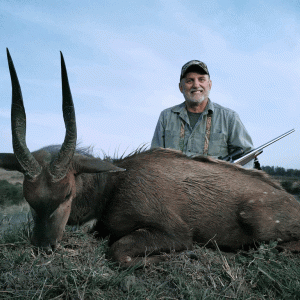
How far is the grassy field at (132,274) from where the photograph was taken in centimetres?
278

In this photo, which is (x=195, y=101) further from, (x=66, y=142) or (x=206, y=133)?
(x=66, y=142)

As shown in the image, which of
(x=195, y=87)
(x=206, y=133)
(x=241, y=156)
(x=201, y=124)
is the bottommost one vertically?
(x=241, y=156)

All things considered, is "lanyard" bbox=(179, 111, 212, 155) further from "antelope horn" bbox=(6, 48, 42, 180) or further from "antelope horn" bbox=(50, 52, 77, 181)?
"antelope horn" bbox=(6, 48, 42, 180)

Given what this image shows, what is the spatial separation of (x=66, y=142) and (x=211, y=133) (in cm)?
395

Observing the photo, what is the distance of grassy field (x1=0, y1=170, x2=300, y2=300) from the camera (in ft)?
9.12

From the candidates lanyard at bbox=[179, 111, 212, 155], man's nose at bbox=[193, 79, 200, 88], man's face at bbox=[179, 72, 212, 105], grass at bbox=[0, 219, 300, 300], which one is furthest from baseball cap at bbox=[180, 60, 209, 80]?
grass at bbox=[0, 219, 300, 300]

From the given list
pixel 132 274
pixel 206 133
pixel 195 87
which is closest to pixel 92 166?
pixel 132 274

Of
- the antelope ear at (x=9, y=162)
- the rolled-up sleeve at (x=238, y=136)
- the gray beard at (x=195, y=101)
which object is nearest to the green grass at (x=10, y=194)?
the antelope ear at (x=9, y=162)

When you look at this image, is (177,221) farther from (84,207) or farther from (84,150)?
(84,150)

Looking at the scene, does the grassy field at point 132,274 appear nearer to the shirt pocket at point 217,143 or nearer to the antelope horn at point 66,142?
the antelope horn at point 66,142

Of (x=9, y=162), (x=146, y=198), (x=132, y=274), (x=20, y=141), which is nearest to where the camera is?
(x=132, y=274)

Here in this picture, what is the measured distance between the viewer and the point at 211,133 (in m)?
6.67

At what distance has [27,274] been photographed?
3.00m

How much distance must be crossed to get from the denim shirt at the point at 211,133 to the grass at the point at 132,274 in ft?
9.56
